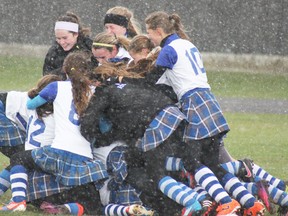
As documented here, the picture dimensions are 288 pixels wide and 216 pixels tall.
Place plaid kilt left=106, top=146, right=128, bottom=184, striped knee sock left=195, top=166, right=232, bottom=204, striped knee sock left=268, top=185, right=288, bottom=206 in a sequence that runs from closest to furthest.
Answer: striped knee sock left=195, top=166, right=232, bottom=204, plaid kilt left=106, top=146, right=128, bottom=184, striped knee sock left=268, top=185, right=288, bottom=206

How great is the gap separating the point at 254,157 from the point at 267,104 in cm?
686

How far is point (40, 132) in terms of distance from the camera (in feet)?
28.5

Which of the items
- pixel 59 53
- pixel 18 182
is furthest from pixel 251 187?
pixel 59 53

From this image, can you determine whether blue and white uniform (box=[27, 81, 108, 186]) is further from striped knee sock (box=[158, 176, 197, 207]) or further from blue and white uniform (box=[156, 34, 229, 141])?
blue and white uniform (box=[156, 34, 229, 141])

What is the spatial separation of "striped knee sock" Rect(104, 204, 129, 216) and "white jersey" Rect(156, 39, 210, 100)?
111cm

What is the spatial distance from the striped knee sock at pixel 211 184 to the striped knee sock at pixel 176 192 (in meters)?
0.12

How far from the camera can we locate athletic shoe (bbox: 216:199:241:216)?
8078 mm

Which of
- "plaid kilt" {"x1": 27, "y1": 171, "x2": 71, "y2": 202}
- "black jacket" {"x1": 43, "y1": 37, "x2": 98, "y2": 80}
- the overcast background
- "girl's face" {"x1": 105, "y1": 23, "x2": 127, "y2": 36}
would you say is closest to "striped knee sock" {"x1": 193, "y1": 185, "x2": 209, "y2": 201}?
"plaid kilt" {"x1": 27, "y1": 171, "x2": 71, "y2": 202}

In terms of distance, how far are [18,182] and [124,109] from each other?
110 centimetres

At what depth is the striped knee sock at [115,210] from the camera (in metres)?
8.34

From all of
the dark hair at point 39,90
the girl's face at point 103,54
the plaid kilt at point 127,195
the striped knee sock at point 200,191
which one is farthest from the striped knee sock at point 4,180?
the striped knee sock at point 200,191

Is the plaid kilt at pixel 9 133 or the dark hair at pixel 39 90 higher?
the dark hair at pixel 39 90

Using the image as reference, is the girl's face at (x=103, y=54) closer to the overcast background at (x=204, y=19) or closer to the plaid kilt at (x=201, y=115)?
the plaid kilt at (x=201, y=115)

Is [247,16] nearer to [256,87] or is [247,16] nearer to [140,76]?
[256,87]
